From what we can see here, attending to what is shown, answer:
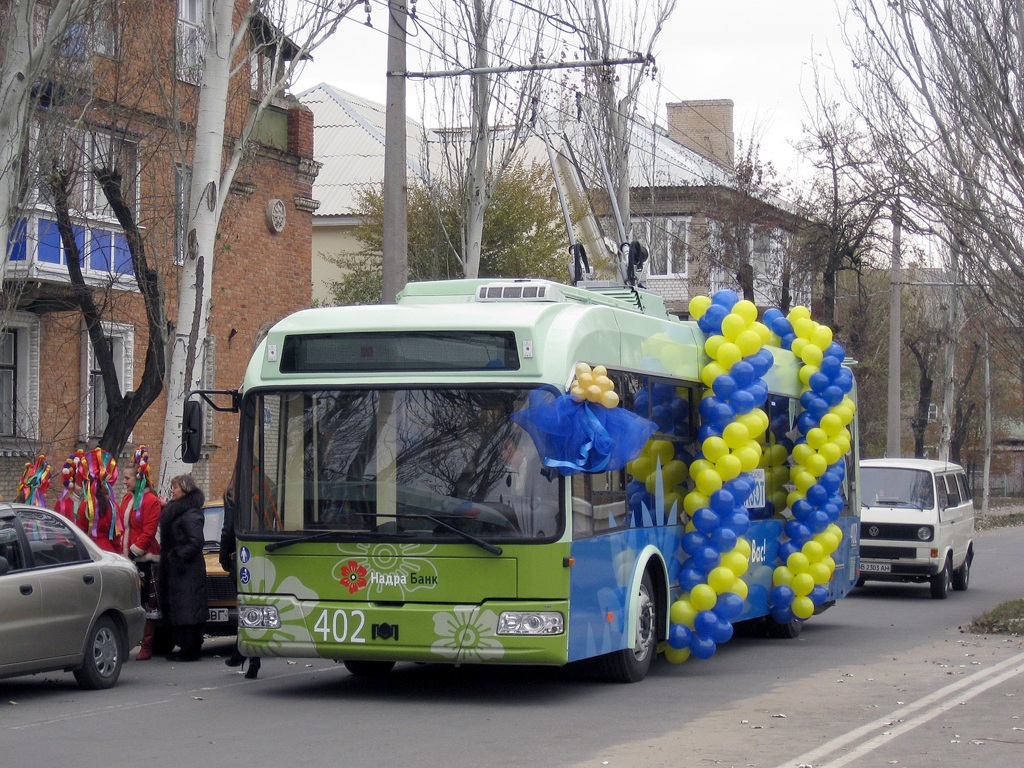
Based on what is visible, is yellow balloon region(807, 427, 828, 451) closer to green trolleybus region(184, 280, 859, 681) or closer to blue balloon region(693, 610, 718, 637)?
blue balloon region(693, 610, 718, 637)

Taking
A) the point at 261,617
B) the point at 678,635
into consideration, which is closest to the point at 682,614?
the point at 678,635

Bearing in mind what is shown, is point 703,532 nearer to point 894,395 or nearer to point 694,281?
point 894,395

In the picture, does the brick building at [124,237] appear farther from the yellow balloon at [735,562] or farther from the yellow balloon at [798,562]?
the yellow balloon at [798,562]

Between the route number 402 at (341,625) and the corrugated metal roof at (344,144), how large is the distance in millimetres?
32319

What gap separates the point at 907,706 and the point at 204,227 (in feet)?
30.2

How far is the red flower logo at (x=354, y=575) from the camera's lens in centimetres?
1039

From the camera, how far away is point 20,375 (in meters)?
23.1

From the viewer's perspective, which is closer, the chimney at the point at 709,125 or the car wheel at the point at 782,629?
the car wheel at the point at 782,629

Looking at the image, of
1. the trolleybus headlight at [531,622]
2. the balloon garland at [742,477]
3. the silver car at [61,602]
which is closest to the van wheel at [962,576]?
the balloon garland at [742,477]

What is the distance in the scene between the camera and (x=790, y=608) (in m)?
14.9

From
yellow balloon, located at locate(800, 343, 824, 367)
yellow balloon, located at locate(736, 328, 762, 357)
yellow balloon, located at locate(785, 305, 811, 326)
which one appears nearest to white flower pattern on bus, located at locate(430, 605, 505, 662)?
yellow balloon, located at locate(736, 328, 762, 357)

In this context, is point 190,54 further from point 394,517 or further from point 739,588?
point 394,517

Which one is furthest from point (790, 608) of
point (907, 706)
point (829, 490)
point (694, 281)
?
point (694, 281)

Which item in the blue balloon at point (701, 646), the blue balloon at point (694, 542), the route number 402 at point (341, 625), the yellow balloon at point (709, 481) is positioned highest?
the yellow balloon at point (709, 481)
